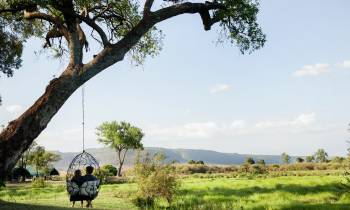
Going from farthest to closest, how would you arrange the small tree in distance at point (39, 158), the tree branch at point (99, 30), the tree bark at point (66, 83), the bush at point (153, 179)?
the small tree in distance at point (39, 158), the bush at point (153, 179), the tree branch at point (99, 30), the tree bark at point (66, 83)

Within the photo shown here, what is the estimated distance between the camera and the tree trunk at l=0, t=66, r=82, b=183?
1434cm

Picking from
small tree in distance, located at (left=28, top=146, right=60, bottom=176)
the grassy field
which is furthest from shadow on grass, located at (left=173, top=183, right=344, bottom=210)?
small tree in distance, located at (left=28, top=146, right=60, bottom=176)

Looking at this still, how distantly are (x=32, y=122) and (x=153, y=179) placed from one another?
61.0ft

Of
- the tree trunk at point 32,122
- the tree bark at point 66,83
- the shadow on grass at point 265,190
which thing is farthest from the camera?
the shadow on grass at point 265,190

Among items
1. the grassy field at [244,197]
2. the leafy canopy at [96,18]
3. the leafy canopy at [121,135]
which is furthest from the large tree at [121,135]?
the leafy canopy at [96,18]

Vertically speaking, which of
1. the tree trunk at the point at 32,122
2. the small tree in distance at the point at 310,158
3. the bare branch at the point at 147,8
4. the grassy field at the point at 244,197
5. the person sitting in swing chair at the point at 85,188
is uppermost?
the bare branch at the point at 147,8

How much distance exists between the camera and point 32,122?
14.7 metres

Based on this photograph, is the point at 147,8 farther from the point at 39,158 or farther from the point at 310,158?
the point at 310,158

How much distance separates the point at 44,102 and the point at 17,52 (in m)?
8.67

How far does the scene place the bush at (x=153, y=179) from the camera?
32688 mm

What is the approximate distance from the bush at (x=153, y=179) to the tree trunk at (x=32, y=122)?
17.8 metres

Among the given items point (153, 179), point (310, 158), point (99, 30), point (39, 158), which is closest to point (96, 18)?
point (99, 30)

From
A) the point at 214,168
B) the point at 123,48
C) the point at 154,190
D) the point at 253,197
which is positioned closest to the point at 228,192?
the point at 253,197

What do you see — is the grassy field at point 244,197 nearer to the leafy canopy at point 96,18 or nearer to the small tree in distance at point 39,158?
the leafy canopy at point 96,18
